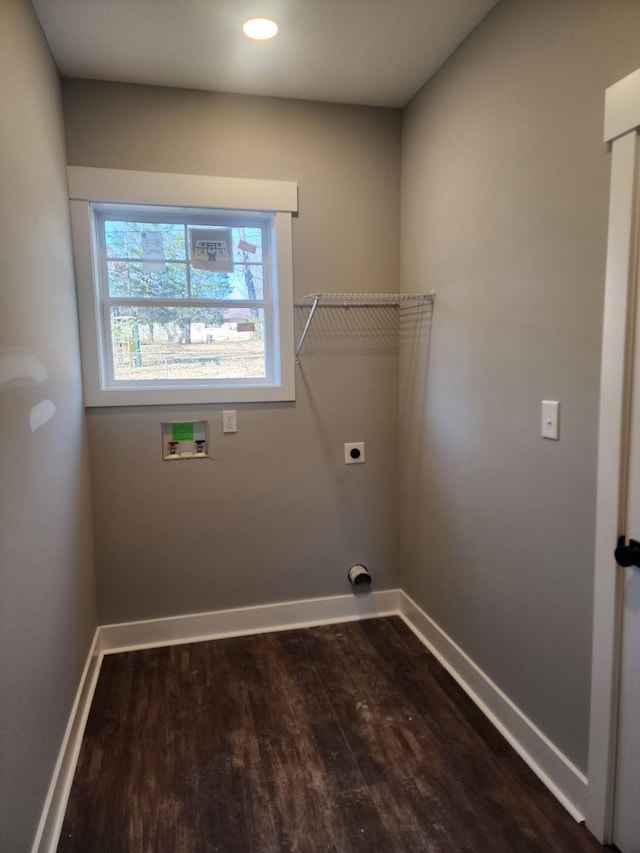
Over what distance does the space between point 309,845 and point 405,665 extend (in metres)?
0.98

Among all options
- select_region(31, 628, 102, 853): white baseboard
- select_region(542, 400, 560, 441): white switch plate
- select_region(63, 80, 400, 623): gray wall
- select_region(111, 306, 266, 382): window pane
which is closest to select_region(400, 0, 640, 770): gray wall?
select_region(542, 400, 560, 441): white switch plate

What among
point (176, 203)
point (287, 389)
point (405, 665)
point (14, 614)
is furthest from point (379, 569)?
point (176, 203)

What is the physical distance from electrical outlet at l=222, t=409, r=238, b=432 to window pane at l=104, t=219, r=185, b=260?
80 centimetres

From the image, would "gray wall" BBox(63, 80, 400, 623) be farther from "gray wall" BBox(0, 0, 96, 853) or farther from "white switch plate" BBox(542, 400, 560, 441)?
"white switch plate" BBox(542, 400, 560, 441)

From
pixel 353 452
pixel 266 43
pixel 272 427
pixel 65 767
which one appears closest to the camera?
pixel 65 767

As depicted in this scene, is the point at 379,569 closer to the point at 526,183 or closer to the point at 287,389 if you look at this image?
the point at 287,389

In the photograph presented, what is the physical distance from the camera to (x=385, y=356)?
2697 mm

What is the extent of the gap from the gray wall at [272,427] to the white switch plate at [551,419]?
116cm

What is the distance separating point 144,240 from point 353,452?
59.0 inches

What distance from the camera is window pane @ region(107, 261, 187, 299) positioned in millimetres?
2414

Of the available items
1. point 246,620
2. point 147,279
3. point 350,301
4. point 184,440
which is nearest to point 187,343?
point 147,279

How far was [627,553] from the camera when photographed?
1331 mm

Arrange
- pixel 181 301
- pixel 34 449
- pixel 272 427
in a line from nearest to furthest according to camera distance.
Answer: pixel 34 449
pixel 181 301
pixel 272 427

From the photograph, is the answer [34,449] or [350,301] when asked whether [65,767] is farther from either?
[350,301]
